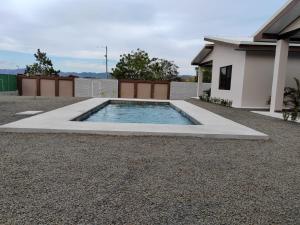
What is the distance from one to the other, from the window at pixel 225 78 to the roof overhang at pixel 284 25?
171 inches

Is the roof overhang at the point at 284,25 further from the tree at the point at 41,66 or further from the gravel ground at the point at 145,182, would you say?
the tree at the point at 41,66

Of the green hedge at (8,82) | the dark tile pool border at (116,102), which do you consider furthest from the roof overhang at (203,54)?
the green hedge at (8,82)

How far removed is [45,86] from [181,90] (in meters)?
14.2

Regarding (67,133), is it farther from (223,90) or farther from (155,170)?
(223,90)

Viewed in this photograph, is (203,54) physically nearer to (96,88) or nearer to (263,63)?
(263,63)

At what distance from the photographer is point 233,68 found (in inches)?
630

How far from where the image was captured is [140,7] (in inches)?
667

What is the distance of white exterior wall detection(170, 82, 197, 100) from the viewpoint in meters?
29.5

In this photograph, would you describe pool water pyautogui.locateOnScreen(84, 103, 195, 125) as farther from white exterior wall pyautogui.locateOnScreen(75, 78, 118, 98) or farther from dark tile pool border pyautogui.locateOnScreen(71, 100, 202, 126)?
white exterior wall pyautogui.locateOnScreen(75, 78, 118, 98)

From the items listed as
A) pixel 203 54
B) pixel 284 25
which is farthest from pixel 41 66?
pixel 284 25

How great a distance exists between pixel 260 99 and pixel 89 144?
38.6ft

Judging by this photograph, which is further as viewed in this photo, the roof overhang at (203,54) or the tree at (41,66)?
Result: the tree at (41,66)

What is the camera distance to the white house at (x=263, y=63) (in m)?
11.6

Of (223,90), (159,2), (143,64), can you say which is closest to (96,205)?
(159,2)
